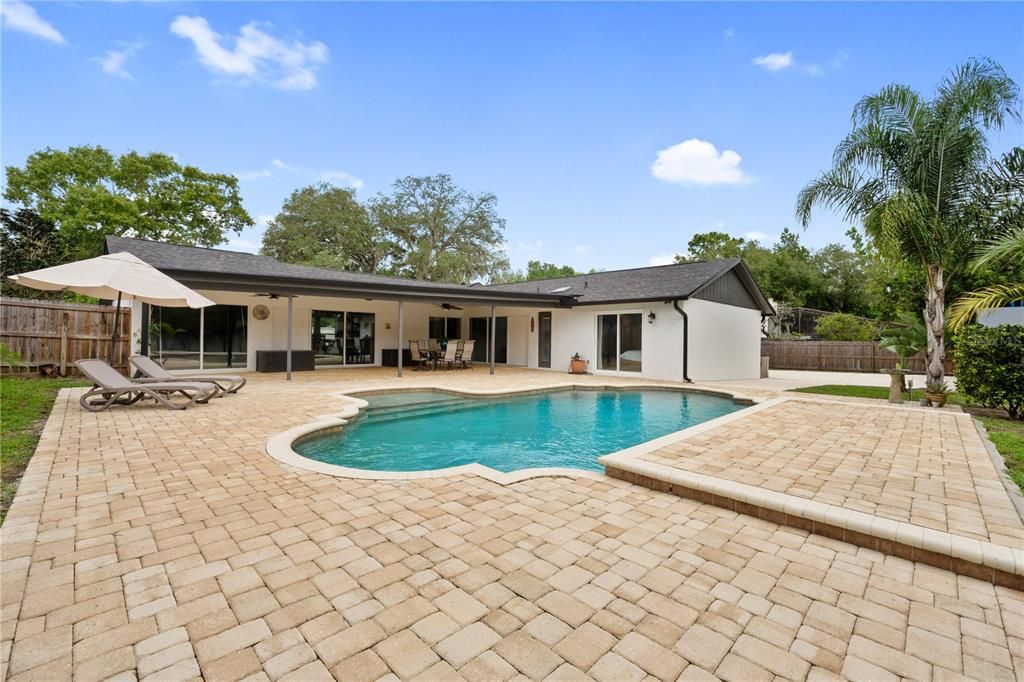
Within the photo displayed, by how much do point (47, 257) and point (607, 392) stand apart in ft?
83.7

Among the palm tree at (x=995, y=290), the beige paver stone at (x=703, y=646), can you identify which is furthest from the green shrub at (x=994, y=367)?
the beige paver stone at (x=703, y=646)

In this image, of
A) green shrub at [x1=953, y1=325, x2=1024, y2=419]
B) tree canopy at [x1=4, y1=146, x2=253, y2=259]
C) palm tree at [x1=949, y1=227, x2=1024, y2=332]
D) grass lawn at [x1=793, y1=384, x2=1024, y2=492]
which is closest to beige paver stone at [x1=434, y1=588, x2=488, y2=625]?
grass lawn at [x1=793, y1=384, x2=1024, y2=492]

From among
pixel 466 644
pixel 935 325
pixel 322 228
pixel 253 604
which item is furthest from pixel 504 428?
pixel 322 228

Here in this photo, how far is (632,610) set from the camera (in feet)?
7.00

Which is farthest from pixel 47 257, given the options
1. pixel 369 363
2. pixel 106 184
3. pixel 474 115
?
pixel 474 115

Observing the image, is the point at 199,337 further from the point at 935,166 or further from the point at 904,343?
the point at 935,166

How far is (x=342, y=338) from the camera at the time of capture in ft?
50.9

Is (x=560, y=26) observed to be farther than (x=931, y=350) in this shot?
Yes

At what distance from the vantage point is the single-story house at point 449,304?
11930 mm

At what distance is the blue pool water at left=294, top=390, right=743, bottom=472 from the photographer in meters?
5.58

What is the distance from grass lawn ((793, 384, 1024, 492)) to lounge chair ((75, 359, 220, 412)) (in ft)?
32.0

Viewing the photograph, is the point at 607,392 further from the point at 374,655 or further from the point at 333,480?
the point at 374,655

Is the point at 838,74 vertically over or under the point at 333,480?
over

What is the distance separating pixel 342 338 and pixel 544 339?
6800 millimetres
